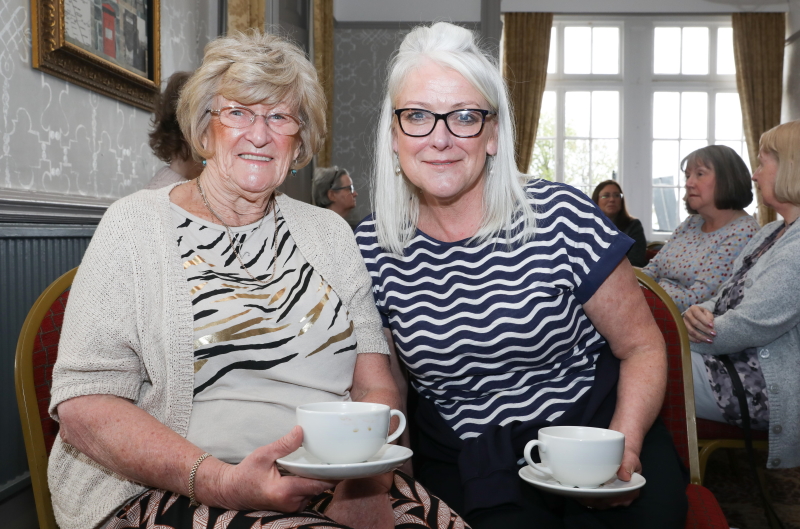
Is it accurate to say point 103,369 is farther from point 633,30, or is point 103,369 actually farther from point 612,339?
point 633,30

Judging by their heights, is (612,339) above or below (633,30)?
below

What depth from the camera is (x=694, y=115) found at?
332 inches

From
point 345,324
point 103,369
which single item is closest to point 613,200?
point 345,324

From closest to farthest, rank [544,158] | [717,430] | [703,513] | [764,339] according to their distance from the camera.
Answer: [703,513] → [764,339] → [717,430] → [544,158]

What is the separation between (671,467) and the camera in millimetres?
1212

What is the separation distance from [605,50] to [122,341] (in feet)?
27.9

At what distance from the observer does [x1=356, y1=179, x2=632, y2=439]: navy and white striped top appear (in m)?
1.25

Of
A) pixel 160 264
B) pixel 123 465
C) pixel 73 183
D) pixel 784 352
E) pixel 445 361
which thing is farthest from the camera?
pixel 73 183

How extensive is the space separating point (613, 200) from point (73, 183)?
14.7 ft

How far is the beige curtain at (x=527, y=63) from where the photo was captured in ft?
26.7

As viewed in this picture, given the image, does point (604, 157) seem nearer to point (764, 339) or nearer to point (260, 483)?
point (764, 339)

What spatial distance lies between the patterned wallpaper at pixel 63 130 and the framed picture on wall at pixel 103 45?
0.13ft

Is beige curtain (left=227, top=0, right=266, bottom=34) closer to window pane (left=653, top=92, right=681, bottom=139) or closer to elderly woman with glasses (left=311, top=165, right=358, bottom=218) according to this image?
elderly woman with glasses (left=311, top=165, right=358, bottom=218)

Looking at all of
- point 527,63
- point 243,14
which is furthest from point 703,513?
point 527,63
